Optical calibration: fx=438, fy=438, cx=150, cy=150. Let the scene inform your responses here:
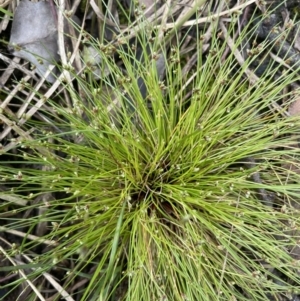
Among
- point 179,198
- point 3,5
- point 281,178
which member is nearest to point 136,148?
point 179,198

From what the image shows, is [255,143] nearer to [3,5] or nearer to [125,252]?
[125,252]

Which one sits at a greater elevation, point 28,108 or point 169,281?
point 28,108

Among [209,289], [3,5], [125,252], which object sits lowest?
[209,289]

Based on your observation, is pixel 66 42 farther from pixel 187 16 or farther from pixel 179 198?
pixel 179 198

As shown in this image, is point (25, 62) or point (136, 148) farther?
point (25, 62)

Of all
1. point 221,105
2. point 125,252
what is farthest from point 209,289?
point 221,105

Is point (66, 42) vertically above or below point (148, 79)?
above
